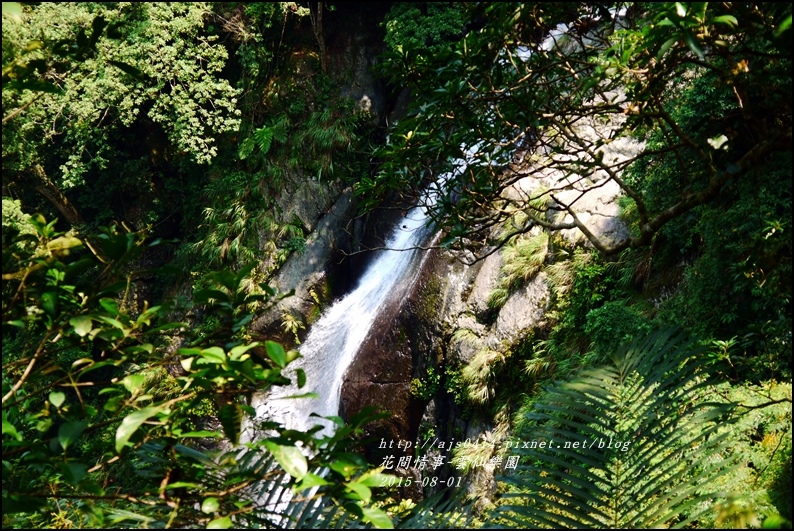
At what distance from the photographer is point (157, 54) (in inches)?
391

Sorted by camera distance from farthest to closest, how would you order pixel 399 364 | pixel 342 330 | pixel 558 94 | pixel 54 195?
1. pixel 54 195
2. pixel 342 330
3. pixel 399 364
4. pixel 558 94

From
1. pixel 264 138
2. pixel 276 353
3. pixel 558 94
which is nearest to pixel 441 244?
pixel 558 94

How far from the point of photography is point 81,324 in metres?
1.50

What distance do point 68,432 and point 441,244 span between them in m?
3.01

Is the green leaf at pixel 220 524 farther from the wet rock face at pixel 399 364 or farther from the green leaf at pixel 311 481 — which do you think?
the wet rock face at pixel 399 364

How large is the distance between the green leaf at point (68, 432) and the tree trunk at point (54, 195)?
11264 mm

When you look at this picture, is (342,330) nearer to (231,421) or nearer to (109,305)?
(109,305)

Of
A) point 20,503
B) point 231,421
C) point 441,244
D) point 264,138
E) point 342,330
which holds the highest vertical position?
point 264,138

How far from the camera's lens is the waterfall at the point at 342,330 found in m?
8.12

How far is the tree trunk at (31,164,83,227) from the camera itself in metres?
11.1

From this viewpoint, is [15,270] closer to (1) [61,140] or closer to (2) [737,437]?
(2) [737,437]

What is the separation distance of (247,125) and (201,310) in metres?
3.50

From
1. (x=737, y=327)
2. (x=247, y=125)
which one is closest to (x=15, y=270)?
(x=737, y=327)

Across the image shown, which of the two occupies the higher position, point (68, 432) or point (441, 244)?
point (441, 244)
